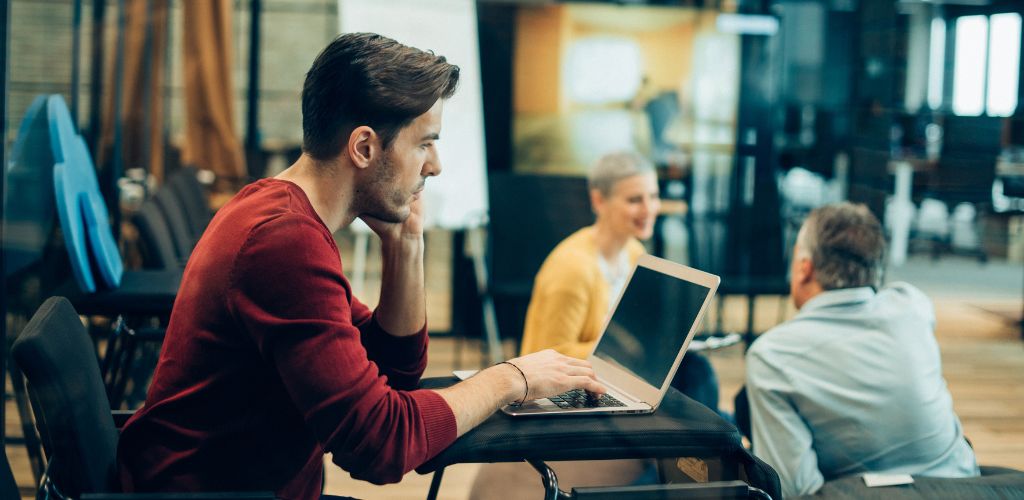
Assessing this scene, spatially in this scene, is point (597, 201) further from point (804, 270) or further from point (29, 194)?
point (29, 194)

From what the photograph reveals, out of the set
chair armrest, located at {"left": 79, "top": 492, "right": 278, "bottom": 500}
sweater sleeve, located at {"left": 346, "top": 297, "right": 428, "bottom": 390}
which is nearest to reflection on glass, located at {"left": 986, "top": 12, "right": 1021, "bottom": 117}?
sweater sleeve, located at {"left": 346, "top": 297, "right": 428, "bottom": 390}

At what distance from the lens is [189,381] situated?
1333 millimetres

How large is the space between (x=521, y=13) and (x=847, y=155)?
1758 mm

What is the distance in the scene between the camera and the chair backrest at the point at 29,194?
240 cm

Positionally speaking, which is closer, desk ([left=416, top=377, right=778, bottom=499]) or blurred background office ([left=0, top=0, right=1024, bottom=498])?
desk ([left=416, top=377, right=778, bottom=499])

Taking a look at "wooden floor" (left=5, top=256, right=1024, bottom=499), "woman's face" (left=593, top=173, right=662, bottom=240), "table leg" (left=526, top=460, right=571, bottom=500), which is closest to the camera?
"table leg" (left=526, top=460, right=571, bottom=500)

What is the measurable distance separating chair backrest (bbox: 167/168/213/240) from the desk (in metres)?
→ 2.53

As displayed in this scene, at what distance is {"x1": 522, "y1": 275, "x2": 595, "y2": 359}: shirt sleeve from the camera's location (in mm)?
2668

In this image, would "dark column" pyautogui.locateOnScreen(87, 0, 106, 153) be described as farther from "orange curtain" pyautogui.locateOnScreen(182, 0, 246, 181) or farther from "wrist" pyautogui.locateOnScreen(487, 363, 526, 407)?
"wrist" pyautogui.locateOnScreen(487, 363, 526, 407)

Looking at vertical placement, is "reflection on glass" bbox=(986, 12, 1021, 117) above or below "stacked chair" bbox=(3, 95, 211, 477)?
above

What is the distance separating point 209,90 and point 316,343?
4.18m

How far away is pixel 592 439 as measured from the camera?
1406 mm

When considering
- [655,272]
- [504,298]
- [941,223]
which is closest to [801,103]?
[504,298]

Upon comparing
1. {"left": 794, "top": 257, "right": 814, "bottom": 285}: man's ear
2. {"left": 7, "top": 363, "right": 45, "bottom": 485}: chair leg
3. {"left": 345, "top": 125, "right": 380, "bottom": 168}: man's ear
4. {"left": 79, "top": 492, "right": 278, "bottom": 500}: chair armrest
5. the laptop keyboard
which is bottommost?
{"left": 7, "top": 363, "right": 45, "bottom": 485}: chair leg
